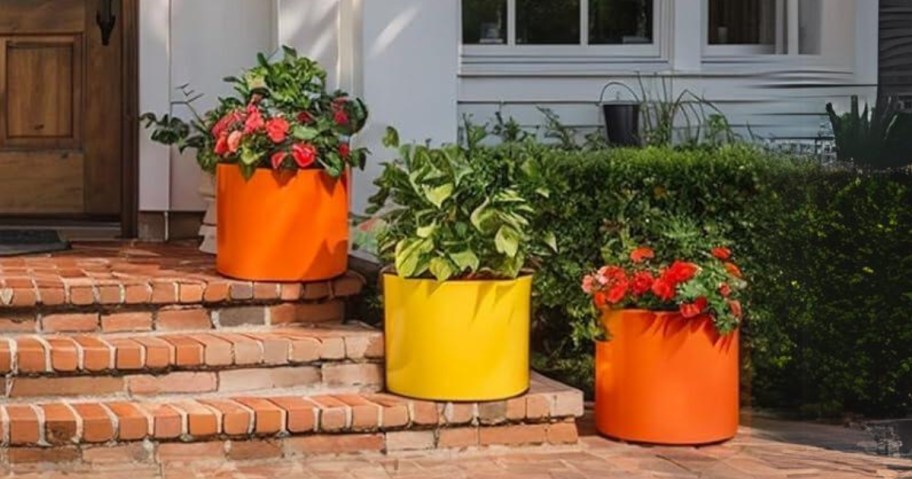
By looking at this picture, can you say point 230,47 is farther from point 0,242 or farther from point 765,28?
point 765,28

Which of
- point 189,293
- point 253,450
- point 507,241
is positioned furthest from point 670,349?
point 189,293

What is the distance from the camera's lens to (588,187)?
477 cm

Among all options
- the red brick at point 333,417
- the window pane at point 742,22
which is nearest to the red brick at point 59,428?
the red brick at point 333,417

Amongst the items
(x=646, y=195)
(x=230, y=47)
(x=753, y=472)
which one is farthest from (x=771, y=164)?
(x=230, y=47)

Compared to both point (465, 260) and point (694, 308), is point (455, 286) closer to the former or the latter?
point (465, 260)

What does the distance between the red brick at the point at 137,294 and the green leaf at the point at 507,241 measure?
1.13 m

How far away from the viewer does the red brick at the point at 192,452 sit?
4.02 m

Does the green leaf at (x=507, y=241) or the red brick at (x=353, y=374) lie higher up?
the green leaf at (x=507, y=241)

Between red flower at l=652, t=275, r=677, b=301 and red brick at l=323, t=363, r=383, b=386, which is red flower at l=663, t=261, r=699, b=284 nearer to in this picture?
red flower at l=652, t=275, r=677, b=301

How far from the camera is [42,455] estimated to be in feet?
12.9

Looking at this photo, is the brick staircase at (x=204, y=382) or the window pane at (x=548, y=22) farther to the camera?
the window pane at (x=548, y=22)

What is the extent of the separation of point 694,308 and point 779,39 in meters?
2.40

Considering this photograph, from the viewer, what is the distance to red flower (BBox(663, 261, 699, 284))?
4277mm

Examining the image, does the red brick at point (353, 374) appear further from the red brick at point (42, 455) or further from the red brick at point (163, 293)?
the red brick at point (42, 455)
